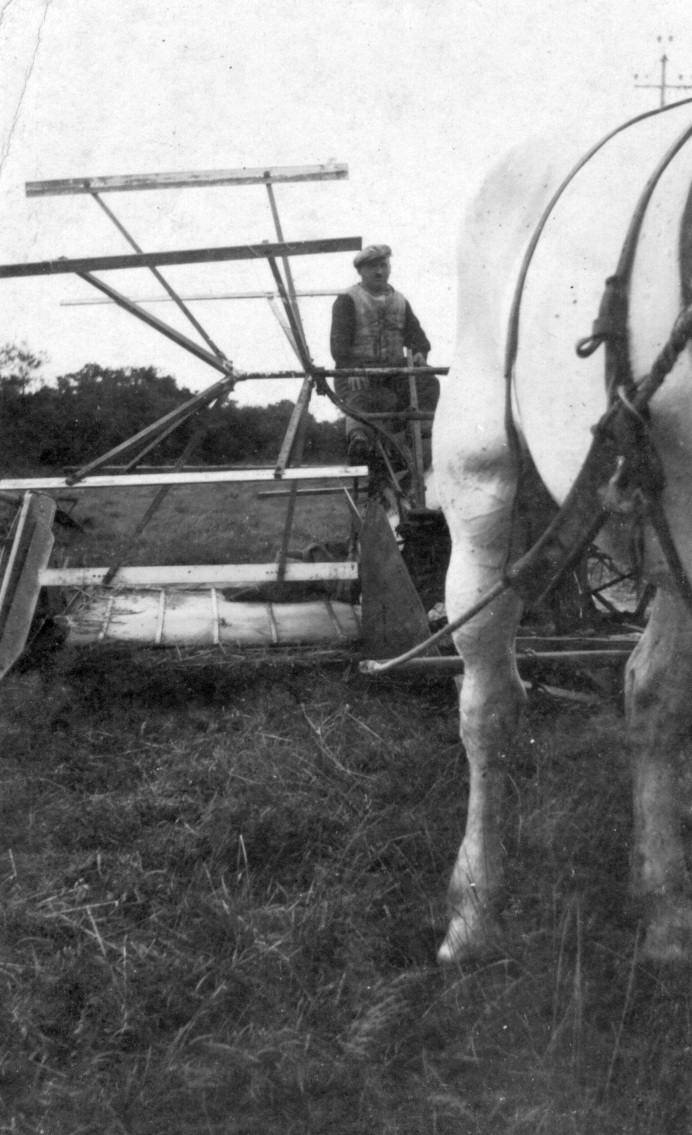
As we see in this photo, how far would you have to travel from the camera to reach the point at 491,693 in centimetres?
249

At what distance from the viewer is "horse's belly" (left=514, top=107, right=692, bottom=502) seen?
1602 mm

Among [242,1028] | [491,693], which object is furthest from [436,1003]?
[491,693]

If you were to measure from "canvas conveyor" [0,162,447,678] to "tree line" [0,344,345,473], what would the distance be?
3.42m

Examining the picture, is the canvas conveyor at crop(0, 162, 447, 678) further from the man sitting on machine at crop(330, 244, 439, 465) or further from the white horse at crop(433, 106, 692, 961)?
the white horse at crop(433, 106, 692, 961)

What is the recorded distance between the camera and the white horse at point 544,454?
1.81m

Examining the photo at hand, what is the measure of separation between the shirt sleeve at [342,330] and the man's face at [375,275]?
18cm

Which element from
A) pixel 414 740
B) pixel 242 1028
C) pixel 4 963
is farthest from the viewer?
pixel 414 740

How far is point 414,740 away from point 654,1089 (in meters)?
1.65

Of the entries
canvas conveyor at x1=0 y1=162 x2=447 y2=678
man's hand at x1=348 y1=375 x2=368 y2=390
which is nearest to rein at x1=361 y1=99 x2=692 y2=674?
canvas conveyor at x1=0 y1=162 x2=447 y2=678

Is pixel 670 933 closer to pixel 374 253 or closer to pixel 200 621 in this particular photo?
pixel 200 621

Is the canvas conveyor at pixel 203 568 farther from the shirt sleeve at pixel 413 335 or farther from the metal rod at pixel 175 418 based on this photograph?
the shirt sleeve at pixel 413 335

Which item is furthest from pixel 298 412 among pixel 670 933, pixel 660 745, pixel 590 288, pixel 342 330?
pixel 670 933

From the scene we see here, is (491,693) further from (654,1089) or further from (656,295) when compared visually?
(656,295)

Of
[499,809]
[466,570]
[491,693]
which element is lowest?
[499,809]
